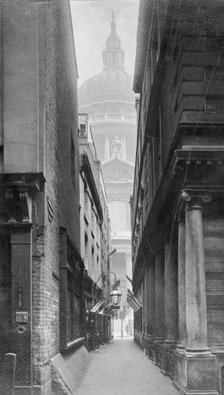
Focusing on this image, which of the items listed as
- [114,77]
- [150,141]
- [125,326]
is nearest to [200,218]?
[150,141]

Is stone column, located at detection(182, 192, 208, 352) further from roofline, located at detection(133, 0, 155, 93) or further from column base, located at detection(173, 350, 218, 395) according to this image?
roofline, located at detection(133, 0, 155, 93)

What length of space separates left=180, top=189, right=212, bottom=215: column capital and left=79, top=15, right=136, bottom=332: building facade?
70800mm

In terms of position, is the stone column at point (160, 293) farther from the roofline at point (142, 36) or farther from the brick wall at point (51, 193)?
the roofline at point (142, 36)

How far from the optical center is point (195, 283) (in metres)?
12.4

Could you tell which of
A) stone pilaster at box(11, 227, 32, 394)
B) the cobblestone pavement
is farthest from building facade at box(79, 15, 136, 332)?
stone pilaster at box(11, 227, 32, 394)

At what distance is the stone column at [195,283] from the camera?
12.3m

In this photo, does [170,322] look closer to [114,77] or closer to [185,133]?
[185,133]

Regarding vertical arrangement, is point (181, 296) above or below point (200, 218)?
below

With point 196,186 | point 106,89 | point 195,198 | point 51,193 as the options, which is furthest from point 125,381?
point 106,89

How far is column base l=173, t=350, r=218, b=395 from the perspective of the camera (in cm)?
1180

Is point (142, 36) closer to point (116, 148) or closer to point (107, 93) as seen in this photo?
point (116, 148)

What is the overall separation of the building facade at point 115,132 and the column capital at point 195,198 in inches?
2787

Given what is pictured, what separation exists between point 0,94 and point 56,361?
5330 millimetres

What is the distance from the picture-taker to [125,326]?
233 ft
